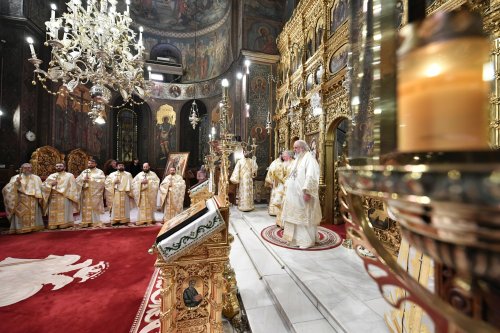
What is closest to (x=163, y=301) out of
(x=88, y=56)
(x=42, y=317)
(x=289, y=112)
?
(x=42, y=317)

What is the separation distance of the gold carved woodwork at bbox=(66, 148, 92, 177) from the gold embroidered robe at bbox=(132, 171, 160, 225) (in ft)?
12.5

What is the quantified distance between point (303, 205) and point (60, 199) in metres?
7.01

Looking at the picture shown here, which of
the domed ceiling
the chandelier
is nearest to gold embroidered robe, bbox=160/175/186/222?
the chandelier

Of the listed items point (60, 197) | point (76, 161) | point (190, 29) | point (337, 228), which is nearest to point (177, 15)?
point (190, 29)

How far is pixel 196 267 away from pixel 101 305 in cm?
170

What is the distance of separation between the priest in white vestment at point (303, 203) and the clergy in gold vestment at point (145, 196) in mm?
4735

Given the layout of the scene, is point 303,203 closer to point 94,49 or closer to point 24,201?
point 94,49

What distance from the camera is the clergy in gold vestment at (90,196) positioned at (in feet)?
21.6

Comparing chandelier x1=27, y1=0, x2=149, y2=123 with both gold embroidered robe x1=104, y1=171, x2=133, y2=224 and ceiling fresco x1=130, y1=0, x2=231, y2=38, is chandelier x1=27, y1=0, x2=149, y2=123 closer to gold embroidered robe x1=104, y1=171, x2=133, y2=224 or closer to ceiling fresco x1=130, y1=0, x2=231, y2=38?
gold embroidered robe x1=104, y1=171, x2=133, y2=224

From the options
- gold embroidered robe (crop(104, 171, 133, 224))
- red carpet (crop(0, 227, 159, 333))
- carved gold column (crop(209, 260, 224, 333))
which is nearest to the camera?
carved gold column (crop(209, 260, 224, 333))

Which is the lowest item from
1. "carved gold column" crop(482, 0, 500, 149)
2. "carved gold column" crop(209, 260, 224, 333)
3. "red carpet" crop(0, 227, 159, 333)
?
"red carpet" crop(0, 227, 159, 333)

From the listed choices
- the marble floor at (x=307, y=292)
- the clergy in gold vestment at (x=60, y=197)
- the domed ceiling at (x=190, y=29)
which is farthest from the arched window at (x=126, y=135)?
the marble floor at (x=307, y=292)

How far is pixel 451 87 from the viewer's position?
34 cm

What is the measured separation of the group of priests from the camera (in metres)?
5.85
